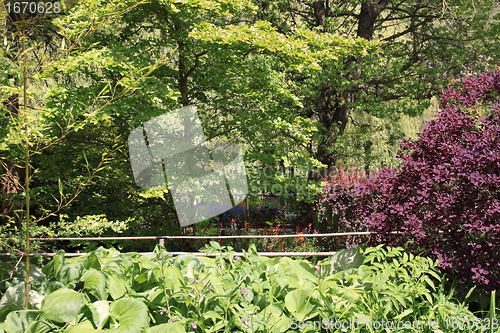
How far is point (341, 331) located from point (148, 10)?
5563 millimetres

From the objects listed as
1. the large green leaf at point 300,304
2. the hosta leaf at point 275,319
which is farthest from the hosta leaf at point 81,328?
the large green leaf at point 300,304

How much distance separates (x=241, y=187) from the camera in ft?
22.5

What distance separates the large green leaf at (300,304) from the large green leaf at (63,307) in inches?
45.7

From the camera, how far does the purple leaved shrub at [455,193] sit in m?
2.89

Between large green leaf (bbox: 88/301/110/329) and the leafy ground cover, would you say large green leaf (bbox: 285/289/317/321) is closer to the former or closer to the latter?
the leafy ground cover

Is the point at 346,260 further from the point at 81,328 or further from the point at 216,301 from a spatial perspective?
the point at 81,328

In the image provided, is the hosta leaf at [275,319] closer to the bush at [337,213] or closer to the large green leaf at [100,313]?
the large green leaf at [100,313]

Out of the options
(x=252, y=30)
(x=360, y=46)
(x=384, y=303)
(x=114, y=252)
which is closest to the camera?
(x=384, y=303)

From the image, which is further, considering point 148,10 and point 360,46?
point 360,46

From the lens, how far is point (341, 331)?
232 centimetres

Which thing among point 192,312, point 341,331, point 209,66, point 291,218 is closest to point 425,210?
point 341,331

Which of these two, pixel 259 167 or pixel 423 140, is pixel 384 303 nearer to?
pixel 423 140

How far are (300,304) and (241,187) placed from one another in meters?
4.51

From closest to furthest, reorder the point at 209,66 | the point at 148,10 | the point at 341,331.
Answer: the point at 341,331 < the point at 148,10 < the point at 209,66
